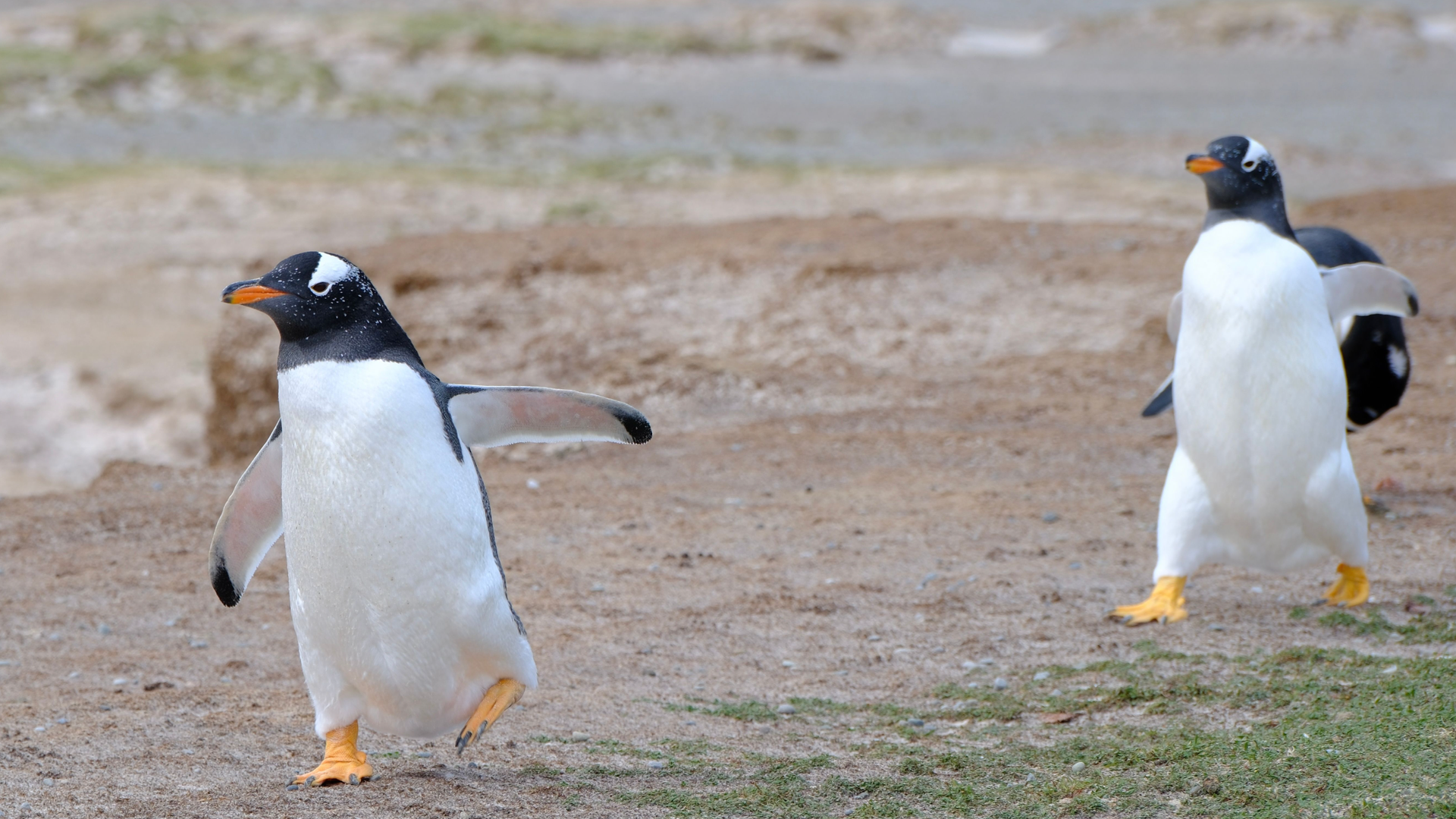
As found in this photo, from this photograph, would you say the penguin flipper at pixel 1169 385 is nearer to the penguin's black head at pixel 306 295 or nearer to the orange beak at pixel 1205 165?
the orange beak at pixel 1205 165

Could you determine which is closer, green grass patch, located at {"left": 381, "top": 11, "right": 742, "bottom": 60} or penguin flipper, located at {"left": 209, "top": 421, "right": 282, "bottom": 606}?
penguin flipper, located at {"left": 209, "top": 421, "right": 282, "bottom": 606}

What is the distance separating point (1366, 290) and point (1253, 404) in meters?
0.83

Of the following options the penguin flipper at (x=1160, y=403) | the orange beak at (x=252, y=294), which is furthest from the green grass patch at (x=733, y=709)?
the penguin flipper at (x=1160, y=403)

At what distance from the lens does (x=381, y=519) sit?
3.56 meters

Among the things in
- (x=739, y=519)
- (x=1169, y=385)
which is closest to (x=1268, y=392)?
(x=1169, y=385)

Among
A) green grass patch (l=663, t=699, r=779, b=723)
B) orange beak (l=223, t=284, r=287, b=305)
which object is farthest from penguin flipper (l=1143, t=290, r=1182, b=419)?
orange beak (l=223, t=284, r=287, b=305)

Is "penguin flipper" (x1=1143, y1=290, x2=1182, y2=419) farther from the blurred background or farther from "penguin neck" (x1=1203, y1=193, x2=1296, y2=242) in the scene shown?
the blurred background

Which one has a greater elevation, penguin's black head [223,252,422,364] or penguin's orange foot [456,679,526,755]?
penguin's black head [223,252,422,364]

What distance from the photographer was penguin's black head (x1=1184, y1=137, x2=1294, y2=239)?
497cm

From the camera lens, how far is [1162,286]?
9.85 metres

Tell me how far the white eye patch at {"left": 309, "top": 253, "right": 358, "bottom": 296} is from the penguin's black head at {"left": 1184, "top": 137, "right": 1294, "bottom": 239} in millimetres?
2899

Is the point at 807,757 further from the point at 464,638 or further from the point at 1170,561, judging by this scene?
the point at 1170,561

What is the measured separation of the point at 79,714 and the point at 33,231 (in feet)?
37.1

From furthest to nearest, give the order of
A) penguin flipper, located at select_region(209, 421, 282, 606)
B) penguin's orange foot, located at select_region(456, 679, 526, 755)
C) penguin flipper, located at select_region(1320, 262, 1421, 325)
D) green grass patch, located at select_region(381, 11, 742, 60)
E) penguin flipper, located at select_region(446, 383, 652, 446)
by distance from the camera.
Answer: green grass patch, located at select_region(381, 11, 742, 60) → penguin flipper, located at select_region(1320, 262, 1421, 325) → penguin flipper, located at select_region(209, 421, 282, 606) → penguin flipper, located at select_region(446, 383, 652, 446) → penguin's orange foot, located at select_region(456, 679, 526, 755)
